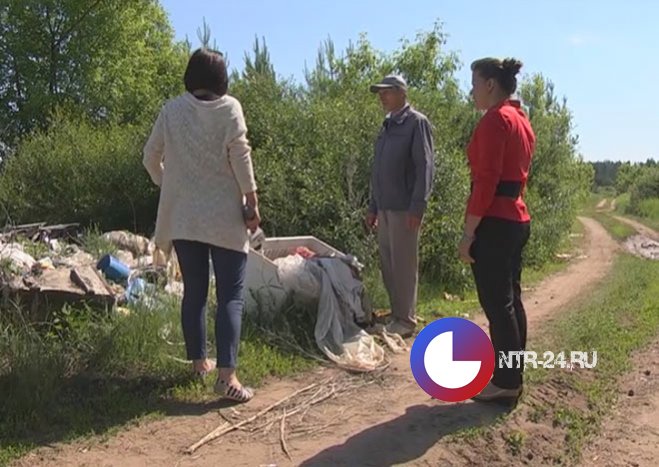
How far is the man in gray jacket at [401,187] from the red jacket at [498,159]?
1.55 meters

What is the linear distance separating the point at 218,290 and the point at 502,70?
2034mm

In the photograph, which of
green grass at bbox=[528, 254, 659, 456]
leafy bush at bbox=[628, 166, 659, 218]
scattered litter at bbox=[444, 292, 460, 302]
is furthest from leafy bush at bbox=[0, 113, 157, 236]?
leafy bush at bbox=[628, 166, 659, 218]

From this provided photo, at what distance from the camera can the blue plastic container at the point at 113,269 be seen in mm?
6047

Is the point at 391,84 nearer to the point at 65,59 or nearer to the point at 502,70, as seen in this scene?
the point at 502,70

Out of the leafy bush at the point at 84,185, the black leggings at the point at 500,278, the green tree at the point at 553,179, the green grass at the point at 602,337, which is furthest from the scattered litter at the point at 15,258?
the green tree at the point at 553,179

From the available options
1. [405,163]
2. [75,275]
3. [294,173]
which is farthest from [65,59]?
[405,163]

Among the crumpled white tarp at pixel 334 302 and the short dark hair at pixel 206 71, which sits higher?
the short dark hair at pixel 206 71

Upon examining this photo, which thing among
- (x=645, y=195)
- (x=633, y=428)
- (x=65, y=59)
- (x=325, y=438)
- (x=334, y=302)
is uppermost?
(x=65, y=59)

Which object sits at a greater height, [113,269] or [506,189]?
[506,189]

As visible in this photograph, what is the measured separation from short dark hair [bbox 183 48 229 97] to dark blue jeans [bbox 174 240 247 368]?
0.88 metres

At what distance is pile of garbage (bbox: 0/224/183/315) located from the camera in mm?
4836

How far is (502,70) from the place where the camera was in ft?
13.0

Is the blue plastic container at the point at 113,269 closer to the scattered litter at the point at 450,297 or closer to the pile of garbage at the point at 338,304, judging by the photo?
→ the pile of garbage at the point at 338,304

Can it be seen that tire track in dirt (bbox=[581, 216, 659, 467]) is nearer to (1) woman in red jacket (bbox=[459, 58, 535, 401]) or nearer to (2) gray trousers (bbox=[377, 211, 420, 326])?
(1) woman in red jacket (bbox=[459, 58, 535, 401])
